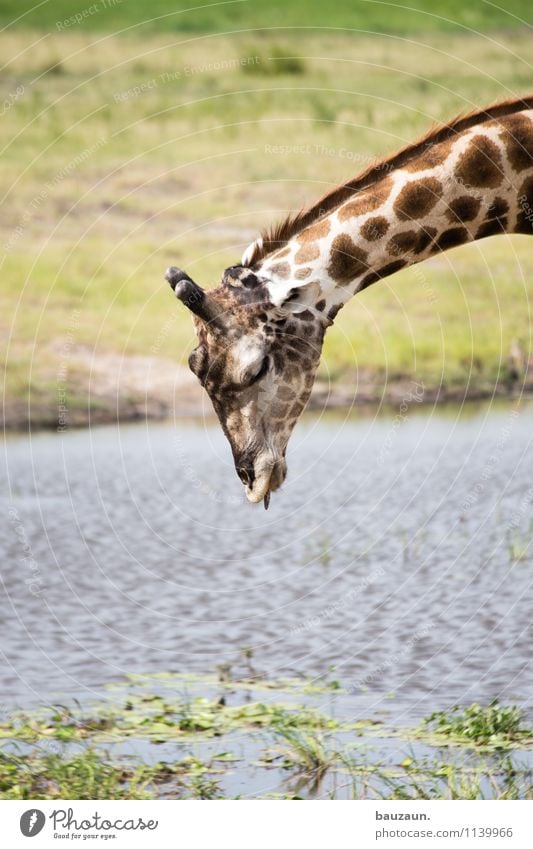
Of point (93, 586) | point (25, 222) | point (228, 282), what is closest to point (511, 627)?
point (93, 586)

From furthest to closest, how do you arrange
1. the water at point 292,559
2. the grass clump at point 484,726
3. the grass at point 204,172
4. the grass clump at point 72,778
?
the grass at point 204,172 < the water at point 292,559 < the grass clump at point 484,726 < the grass clump at point 72,778

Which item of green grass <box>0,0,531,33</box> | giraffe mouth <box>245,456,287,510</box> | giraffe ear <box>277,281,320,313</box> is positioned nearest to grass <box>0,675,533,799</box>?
giraffe mouth <box>245,456,287,510</box>

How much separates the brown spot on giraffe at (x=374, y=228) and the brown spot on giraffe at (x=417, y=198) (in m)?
0.06

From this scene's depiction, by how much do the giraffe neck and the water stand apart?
233 centimetres

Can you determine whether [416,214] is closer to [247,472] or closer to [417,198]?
[417,198]

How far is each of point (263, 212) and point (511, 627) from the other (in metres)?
8.54

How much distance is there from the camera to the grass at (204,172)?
13.9 m

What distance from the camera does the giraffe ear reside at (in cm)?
513

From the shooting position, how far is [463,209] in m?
5.41

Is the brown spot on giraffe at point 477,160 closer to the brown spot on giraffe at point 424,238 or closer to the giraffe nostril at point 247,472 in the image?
the brown spot on giraffe at point 424,238

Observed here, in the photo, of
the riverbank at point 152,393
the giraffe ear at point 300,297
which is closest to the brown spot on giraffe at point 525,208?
the giraffe ear at point 300,297

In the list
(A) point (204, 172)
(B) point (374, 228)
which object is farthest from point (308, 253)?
(A) point (204, 172)
